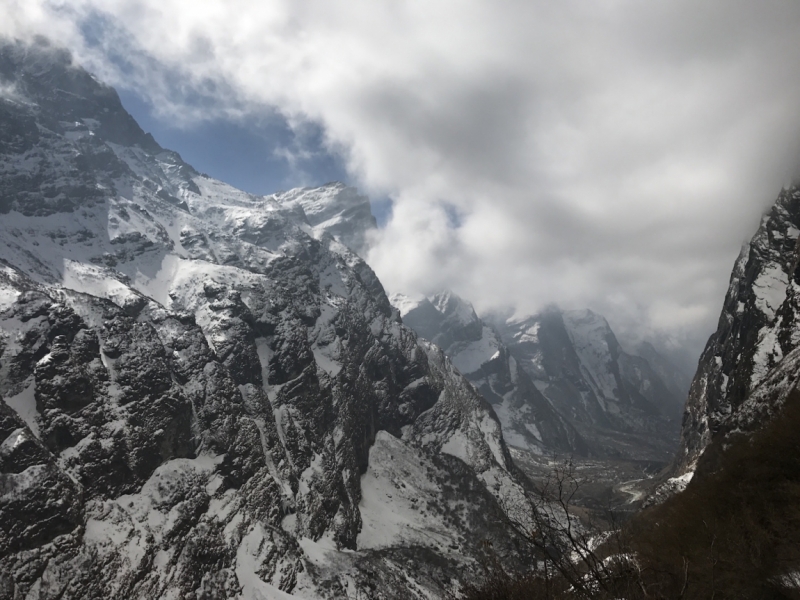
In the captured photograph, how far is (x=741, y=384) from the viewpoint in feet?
298

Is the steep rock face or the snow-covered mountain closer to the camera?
the steep rock face

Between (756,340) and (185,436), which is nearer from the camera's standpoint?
(756,340)

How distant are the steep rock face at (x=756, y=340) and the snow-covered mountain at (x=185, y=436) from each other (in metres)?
39.6

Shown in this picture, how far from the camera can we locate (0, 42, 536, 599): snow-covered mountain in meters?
78.6

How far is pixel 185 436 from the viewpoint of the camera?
4254 inches

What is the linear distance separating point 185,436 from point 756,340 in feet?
415

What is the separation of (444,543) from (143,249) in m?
149

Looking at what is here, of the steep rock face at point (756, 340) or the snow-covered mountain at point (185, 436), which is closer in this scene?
the steep rock face at point (756, 340)

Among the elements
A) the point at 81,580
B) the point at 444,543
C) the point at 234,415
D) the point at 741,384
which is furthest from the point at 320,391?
the point at 741,384

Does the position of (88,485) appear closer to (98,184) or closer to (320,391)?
(320,391)

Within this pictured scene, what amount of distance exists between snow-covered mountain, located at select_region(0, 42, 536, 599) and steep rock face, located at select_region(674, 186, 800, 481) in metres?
39.6

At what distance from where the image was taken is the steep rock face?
197 feet

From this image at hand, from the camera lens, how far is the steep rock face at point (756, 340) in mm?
59938

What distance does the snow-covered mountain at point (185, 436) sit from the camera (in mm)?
78625
